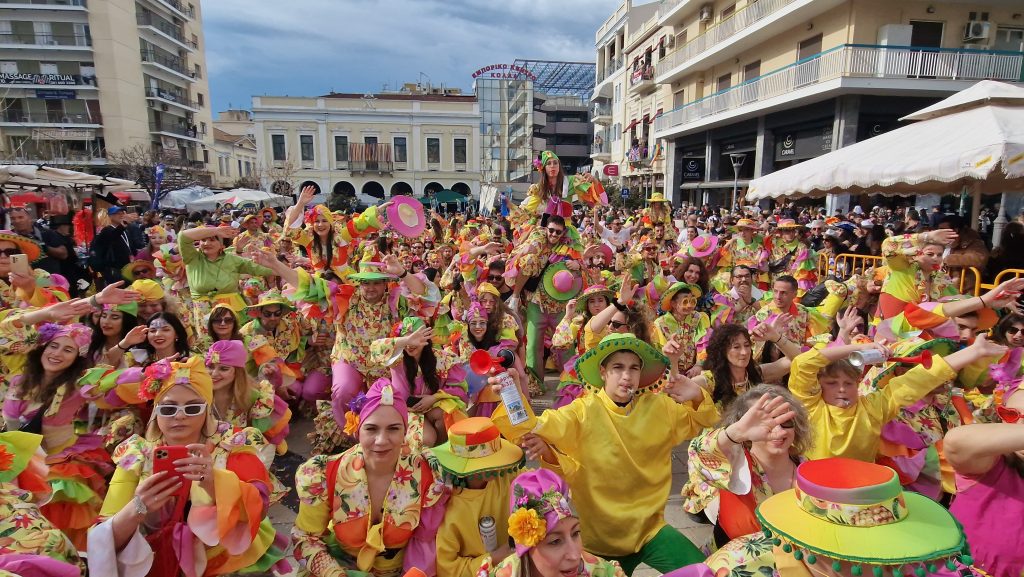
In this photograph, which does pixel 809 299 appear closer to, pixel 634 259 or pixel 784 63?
pixel 634 259

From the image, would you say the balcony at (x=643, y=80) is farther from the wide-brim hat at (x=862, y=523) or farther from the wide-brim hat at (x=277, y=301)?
the wide-brim hat at (x=862, y=523)

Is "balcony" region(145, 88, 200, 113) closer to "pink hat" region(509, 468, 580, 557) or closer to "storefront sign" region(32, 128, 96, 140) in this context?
"storefront sign" region(32, 128, 96, 140)

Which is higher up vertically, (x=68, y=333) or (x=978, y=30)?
(x=978, y=30)

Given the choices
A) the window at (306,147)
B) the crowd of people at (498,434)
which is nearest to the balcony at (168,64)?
the window at (306,147)

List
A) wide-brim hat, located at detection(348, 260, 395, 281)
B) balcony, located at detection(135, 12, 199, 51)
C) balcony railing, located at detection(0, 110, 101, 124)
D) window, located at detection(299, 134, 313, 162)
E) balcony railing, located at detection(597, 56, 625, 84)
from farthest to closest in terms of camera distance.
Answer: window, located at detection(299, 134, 313, 162) → balcony, located at detection(135, 12, 199, 51) → balcony railing, located at detection(597, 56, 625, 84) → balcony railing, located at detection(0, 110, 101, 124) → wide-brim hat, located at detection(348, 260, 395, 281)

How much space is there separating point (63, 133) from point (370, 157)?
20246mm

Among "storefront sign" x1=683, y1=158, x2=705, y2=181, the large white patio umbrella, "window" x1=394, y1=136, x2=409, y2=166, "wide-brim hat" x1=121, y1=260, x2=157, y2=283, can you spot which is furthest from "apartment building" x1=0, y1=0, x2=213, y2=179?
the large white patio umbrella

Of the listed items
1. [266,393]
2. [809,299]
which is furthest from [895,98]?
[266,393]

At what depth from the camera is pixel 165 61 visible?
41.0 meters

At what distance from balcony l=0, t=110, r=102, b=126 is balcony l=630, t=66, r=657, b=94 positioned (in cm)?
3526

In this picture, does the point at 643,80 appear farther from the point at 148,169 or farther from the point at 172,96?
the point at 172,96

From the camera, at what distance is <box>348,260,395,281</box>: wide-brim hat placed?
4219 millimetres

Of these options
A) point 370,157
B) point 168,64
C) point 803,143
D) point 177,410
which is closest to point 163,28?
point 168,64

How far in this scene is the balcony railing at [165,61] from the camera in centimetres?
3866
